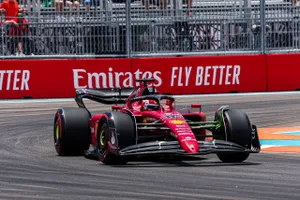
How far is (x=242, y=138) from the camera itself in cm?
1077

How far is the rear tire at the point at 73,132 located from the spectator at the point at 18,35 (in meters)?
10.1

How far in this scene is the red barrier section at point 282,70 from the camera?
22.4m

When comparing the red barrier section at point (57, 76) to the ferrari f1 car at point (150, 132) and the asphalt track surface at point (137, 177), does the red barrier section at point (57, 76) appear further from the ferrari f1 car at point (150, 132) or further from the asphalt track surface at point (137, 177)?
the ferrari f1 car at point (150, 132)

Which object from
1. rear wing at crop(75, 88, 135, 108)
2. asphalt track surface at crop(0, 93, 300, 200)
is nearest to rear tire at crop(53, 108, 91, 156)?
asphalt track surface at crop(0, 93, 300, 200)

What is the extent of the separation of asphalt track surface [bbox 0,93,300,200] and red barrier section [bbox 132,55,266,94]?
818 centimetres

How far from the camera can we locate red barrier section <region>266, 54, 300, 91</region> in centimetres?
2239

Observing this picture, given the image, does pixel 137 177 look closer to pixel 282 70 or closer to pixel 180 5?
pixel 180 5

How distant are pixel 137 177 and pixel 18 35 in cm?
1281

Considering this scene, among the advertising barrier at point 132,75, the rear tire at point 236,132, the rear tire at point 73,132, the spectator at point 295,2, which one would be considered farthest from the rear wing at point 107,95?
the spectator at point 295,2

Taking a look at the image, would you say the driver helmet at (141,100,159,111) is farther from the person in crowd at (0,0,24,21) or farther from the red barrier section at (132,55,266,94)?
the person in crowd at (0,0,24,21)

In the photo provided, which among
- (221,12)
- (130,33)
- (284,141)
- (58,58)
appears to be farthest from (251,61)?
(284,141)

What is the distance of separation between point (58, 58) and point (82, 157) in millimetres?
10332

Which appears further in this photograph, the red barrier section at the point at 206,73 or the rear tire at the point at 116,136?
the red barrier section at the point at 206,73

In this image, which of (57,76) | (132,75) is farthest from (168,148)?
(57,76)
